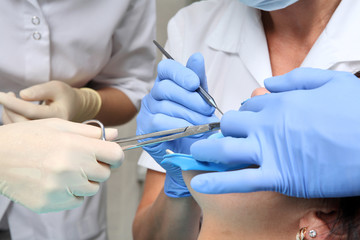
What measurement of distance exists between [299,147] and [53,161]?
55 centimetres

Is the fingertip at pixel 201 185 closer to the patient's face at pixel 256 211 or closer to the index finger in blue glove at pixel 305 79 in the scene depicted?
the patient's face at pixel 256 211

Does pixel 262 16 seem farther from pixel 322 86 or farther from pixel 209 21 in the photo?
pixel 322 86

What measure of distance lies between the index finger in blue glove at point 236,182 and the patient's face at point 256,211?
11 cm

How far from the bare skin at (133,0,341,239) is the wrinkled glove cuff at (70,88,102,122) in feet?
1.07

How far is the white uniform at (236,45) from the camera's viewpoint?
1.25 metres

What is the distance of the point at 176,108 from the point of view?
44.9 inches

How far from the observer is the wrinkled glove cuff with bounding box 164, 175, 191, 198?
1.20 meters

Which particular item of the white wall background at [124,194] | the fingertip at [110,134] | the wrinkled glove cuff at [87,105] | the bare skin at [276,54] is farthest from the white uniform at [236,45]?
the white wall background at [124,194]

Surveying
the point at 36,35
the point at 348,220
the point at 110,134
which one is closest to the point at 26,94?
the point at 36,35

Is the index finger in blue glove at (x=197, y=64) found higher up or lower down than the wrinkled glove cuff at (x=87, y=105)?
higher up

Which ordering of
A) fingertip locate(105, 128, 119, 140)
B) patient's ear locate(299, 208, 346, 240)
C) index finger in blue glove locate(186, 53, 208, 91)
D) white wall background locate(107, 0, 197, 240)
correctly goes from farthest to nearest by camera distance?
white wall background locate(107, 0, 197, 240)
index finger in blue glove locate(186, 53, 208, 91)
fingertip locate(105, 128, 119, 140)
patient's ear locate(299, 208, 346, 240)

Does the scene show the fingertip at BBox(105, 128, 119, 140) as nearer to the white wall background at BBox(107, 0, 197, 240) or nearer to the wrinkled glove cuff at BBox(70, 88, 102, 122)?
the wrinkled glove cuff at BBox(70, 88, 102, 122)

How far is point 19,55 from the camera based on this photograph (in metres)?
1.37

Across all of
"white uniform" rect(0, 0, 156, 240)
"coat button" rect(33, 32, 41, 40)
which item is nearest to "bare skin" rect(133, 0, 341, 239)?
"white uniform" rect(0, 0, 156, 240)
